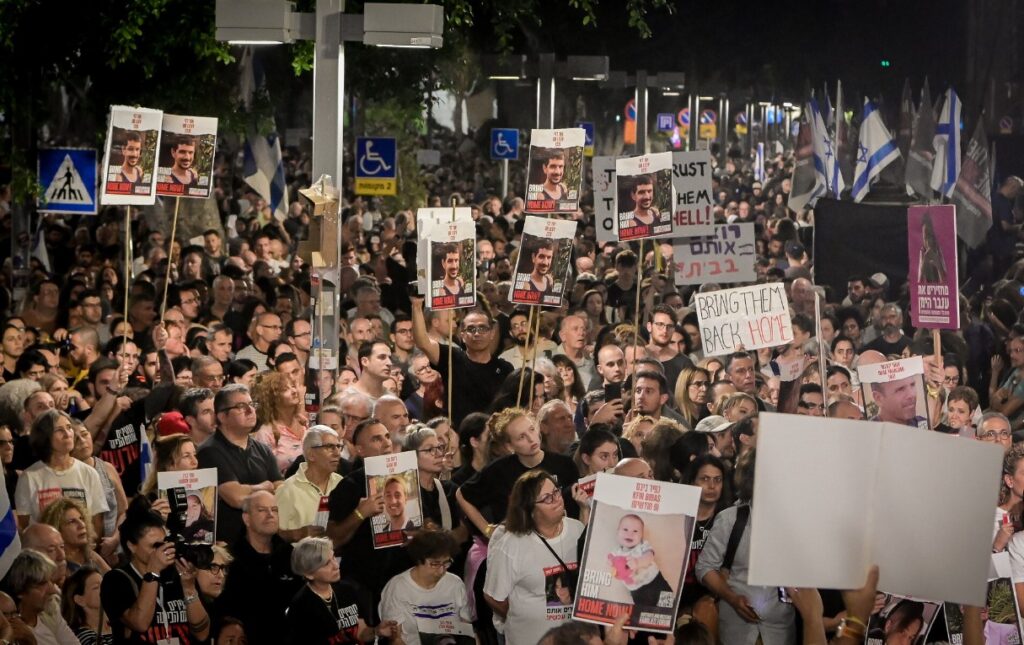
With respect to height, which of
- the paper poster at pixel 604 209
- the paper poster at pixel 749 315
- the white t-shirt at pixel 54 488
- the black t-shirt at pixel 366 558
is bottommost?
the black t-shirt at pixel 366 558

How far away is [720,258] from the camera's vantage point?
14219mm

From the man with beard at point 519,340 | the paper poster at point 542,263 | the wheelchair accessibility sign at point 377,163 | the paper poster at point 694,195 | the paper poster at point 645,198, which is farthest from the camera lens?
the wheelchair accessibility sign at point 377,163

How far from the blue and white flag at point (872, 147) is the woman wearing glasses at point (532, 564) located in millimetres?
16345

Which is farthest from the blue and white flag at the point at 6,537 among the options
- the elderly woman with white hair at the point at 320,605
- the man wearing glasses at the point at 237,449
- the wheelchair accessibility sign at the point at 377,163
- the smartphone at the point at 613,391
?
the wheelchair accessibility sign at the point at 377,163

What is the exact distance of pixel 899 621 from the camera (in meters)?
7.48

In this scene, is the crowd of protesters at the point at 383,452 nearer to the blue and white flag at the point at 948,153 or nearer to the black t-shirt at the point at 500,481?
the black t-shirt at the point at 500,481

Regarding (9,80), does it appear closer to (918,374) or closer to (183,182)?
(183,182)

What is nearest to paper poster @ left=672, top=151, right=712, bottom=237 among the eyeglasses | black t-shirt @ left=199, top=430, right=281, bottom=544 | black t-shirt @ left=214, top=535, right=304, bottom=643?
the eyeglasses

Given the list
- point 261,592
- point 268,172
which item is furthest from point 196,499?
point 268,172

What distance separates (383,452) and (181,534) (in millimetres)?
1147

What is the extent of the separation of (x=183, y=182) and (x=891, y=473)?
6836 millimetres

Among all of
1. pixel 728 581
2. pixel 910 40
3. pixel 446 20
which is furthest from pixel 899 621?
pixel 910 40

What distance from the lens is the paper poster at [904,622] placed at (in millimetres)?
7473

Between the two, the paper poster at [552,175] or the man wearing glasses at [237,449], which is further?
the paper poster at [552,175]
